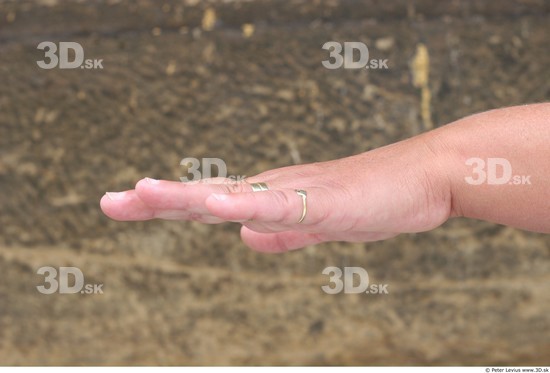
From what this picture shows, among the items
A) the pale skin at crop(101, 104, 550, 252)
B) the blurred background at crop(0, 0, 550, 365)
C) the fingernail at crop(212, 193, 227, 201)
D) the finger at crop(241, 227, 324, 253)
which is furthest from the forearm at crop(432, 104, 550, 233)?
the blurred background at crop(0, 0, 550, 365)

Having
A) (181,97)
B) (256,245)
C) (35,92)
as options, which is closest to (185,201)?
(256,245)

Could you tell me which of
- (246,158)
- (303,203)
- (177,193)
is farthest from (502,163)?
(246,158)

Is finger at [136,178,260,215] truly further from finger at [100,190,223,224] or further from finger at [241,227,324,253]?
finger at [241,227,324,253]

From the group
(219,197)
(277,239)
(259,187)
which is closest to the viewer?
(219,197)

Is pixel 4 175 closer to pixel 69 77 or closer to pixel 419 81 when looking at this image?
pixel 69 77

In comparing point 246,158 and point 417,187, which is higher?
point 246,158

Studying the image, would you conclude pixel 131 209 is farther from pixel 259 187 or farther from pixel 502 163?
pixel 502 163

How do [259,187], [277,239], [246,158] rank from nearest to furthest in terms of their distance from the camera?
[259,187] → [277,239] → [246,158]

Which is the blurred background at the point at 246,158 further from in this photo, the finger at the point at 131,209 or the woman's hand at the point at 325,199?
the finger at the point at 131,209
